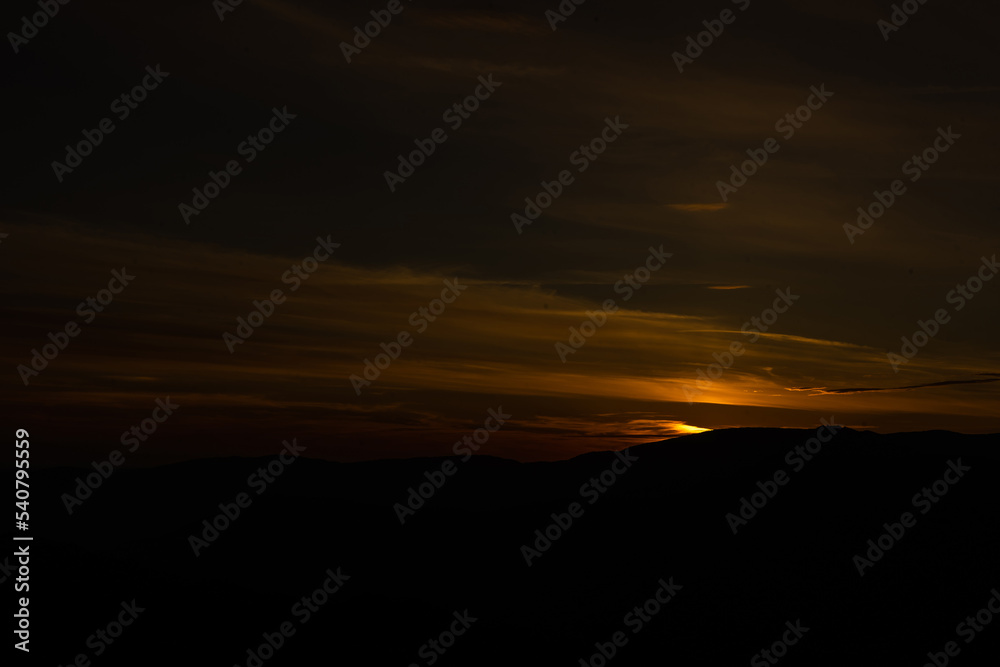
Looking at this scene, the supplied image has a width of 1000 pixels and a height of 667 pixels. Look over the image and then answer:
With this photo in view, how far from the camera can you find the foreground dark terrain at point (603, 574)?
101ft

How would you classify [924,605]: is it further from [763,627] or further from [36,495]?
[36,495]

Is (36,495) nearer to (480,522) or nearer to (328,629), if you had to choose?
(480,522)

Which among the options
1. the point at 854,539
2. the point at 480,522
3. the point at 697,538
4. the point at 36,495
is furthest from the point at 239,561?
the point at 36,495

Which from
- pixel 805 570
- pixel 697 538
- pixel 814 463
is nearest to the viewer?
pixel 805 570

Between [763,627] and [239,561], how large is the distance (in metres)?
37.9

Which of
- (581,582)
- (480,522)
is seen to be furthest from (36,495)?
(581,582)

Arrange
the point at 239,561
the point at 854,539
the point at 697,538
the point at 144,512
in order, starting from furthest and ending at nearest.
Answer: the point at 144,512, the point at 239,561, the point at 697,538, the point at 854,539

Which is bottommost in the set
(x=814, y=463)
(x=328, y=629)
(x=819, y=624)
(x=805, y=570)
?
(x=328, y=629)

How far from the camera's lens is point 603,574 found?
2242 inches

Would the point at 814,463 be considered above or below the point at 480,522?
above

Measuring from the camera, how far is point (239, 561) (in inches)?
2596

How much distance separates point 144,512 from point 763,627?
3319 inches

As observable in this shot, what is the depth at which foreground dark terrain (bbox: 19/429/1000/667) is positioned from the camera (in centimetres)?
3089

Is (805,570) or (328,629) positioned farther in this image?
(805,570)
